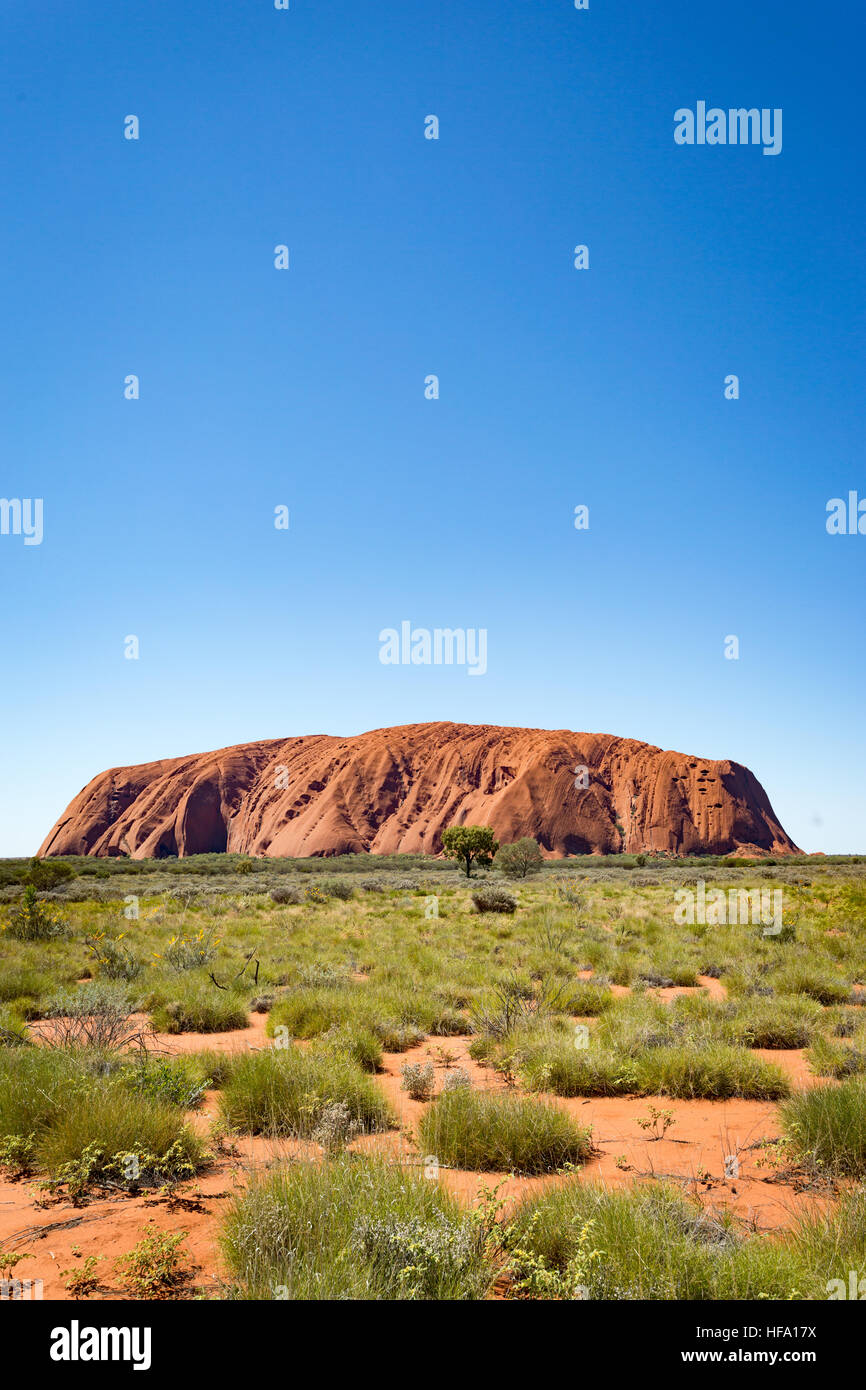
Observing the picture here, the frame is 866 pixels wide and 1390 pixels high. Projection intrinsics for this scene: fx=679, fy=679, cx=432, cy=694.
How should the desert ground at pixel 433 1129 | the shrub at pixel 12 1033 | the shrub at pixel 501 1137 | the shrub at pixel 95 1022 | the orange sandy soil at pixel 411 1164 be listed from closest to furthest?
the desert ground at pixel 433 1129
the orange sandy soil at pixel 411 1164
the shrub at pixel 501 1137
the shrub at pixel 95 1022
the shrub at pixel 12 1033

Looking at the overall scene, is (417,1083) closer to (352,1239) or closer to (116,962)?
(352,1239)

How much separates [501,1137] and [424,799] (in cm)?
9211

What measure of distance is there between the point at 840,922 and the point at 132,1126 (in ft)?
57.5

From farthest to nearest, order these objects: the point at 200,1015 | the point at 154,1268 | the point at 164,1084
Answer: the point at 200,1015, the point at 164,1084, the point at 154,1268

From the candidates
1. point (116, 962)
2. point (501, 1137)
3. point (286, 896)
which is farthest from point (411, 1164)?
point (286, 896)

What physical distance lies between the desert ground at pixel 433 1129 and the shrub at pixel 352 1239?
0.01 meters

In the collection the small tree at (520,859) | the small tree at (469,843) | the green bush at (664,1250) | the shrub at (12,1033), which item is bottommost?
the small tree at (520,859)

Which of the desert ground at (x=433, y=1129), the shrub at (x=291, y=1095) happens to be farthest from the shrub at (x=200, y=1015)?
the shrub at (x=291, y=1095)

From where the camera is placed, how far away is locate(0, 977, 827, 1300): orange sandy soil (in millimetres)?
3814

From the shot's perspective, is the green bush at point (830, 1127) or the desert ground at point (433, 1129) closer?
the desert ground at point (433, 1129)

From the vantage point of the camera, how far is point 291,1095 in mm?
5789

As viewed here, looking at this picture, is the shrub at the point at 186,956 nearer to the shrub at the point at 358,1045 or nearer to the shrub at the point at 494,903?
the shrub at the point at 358,1045

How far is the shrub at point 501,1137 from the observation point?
5.12 meters

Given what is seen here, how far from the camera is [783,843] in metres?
102
